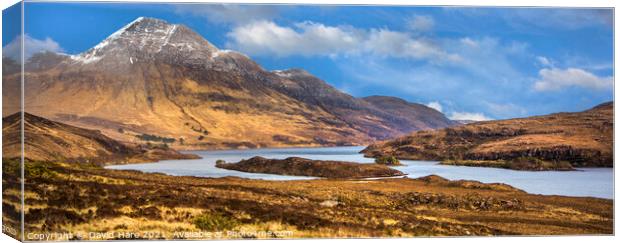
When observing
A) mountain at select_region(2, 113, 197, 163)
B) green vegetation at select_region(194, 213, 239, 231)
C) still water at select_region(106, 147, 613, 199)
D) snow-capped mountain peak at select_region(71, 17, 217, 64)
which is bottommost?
green vegetation at select_region(194, 213, 239, 231)

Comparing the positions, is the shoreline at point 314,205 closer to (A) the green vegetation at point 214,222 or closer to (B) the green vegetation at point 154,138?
(A) the green vegetation at point 214,222

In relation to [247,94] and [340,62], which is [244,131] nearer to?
[247,94]

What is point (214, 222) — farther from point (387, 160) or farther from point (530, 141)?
point (530, 141)

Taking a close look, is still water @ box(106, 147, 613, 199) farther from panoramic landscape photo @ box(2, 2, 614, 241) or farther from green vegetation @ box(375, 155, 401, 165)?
green vegetation @ box(375, 155, 401, 165)

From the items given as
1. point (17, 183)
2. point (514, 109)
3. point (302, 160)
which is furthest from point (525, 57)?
point (17, 183)

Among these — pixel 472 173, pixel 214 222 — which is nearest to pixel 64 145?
pixel 214 222

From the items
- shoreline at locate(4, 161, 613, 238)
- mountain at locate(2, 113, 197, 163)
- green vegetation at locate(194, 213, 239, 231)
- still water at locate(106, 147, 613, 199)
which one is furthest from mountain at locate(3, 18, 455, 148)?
Answer: green vegetation at locate(194, 213, 239, 231)
